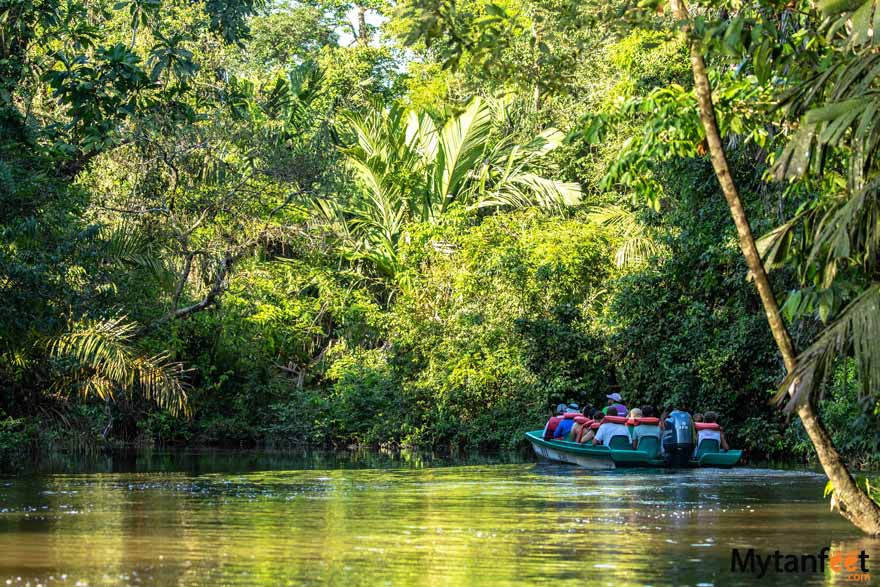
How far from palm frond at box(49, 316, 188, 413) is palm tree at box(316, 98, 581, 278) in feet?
30.1

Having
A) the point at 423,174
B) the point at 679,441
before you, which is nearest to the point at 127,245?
the point at 423,174

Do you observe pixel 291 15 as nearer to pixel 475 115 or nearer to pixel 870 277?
pixel 475 115

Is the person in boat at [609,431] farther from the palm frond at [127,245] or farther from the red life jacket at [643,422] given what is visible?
the palm frond at [127,245]

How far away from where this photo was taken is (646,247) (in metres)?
27.4

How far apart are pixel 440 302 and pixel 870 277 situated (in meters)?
20.7

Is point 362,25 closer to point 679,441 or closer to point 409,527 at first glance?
point 679,441

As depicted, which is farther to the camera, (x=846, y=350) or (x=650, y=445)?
(x=650, y=445)

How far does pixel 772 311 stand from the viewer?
9938mm

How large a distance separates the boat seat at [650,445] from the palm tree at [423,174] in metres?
10.8

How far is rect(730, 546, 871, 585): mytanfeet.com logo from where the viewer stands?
8.66 metres

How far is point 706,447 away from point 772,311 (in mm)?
11413

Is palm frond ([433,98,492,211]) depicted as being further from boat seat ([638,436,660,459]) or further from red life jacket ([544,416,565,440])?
boat seat ([638,436,660,459])

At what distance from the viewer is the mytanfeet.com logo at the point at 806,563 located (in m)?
8.66

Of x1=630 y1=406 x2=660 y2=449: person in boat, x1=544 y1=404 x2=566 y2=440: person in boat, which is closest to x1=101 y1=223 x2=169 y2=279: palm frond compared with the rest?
x1=544 y1=404 x2=566 y2=440: person in boat
